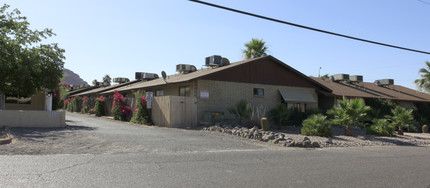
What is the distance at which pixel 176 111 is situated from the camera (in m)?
18.0

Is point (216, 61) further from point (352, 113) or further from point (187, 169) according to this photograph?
point (187, 169)

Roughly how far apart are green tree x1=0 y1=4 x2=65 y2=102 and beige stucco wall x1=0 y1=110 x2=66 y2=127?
3.16 m

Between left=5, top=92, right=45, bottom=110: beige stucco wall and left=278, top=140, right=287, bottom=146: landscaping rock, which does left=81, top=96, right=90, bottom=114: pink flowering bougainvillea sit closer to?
left=5, top=92, right=45, bottom=110: beige stucco wall

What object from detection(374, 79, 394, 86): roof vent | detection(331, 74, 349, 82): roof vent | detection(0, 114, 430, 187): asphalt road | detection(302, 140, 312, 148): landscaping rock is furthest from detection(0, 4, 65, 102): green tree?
detection(374, 79, 394, 86): roof vent

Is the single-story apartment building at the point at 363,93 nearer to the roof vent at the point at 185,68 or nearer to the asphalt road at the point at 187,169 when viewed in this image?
the roof vent at the point at 185,68

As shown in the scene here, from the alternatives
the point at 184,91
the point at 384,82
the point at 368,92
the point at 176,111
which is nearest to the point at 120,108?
the point at 184,91

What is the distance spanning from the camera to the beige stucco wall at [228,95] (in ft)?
64.7

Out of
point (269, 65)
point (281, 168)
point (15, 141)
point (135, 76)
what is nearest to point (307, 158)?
point (281, 168)

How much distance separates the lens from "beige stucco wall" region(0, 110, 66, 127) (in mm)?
15281

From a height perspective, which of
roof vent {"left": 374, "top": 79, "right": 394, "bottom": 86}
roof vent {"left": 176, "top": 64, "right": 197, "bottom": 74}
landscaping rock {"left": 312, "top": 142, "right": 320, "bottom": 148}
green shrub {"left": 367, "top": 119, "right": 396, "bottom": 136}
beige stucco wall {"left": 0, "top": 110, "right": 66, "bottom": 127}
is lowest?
landscaping rock {"left": 312, "top": 142, "right": 320, "bottom": 148}

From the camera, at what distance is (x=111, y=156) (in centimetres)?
870

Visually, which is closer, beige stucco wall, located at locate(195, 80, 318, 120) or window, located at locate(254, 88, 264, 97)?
beige stucco wall, located at locate(195, 80, 318, 120)

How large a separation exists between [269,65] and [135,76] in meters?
17.2

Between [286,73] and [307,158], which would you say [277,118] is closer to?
[286,73]
